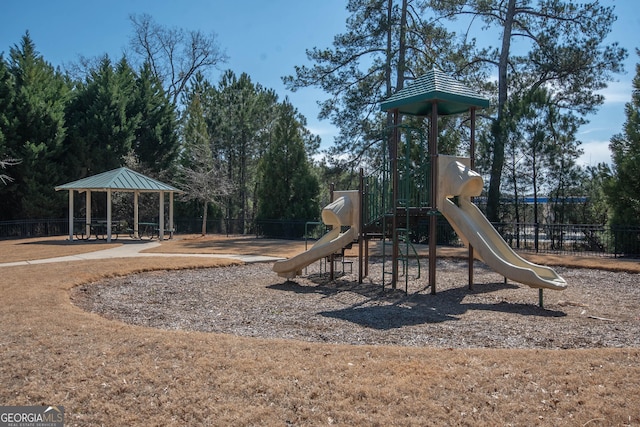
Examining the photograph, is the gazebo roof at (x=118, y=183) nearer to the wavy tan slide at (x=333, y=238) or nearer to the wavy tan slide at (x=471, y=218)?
the wavy tan slide at (x=333, y=238)

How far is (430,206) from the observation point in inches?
404

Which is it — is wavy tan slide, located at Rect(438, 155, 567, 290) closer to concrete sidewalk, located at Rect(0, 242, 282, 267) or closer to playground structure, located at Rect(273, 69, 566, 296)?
playground structure, located at Rect(273, 69, 566, 296)

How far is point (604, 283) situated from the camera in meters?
11.8

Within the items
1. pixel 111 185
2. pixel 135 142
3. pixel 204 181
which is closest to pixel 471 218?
pixel 111 185

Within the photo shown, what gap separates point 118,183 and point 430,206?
1628 cm

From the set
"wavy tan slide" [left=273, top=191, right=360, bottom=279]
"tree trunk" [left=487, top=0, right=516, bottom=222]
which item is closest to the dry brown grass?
"wavy tan slide" [left=273, top=191, right=360, bottom=279]

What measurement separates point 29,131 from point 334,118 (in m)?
17.0

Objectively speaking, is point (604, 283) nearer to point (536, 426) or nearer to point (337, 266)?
point (337, 266)

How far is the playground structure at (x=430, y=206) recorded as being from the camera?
9539 mm

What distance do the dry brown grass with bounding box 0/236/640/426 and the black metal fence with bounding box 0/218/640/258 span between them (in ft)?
47.0

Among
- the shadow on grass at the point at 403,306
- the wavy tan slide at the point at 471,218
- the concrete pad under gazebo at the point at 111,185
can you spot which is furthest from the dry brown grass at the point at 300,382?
the concrete pad under gazebo at the point at 111,185

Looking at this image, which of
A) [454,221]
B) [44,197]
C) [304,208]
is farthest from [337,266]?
[44,197]

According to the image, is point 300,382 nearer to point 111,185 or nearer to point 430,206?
point 430,206

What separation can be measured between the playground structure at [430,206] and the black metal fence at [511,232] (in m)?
8.25
